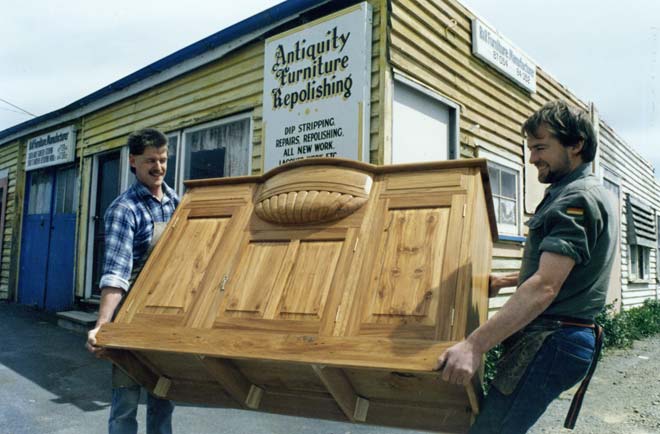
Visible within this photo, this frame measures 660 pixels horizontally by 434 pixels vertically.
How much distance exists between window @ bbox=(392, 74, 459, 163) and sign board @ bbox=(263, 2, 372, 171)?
16.9 inches

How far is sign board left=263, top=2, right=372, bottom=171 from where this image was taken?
17.4 ft

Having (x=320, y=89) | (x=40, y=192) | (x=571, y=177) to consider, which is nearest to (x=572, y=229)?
(x=571, y=177)

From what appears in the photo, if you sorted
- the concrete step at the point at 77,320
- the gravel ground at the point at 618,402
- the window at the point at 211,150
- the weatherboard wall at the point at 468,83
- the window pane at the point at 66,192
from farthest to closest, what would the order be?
1. the window pane at the point at 66,192
2. the concrete step at the point at 77,320
3. the window at the point at 211,150
4. the weatherboard wall at the point at 468,83
5. the gravel ground at the point at 618,402

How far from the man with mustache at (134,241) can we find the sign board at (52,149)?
780 cm

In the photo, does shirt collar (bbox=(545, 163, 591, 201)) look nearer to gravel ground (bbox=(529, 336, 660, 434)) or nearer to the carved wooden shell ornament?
the carved wooden shell ornament

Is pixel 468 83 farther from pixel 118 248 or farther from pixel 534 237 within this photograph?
pixel 118 248

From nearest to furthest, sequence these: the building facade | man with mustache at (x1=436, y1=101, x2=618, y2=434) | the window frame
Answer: man with mustache at (x1=436, y1=101, x2=618, y2=434) → the building facade → the window frame

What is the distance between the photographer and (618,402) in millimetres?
5797

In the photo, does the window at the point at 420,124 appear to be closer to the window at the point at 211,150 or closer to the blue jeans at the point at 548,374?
the window at the point at 211,150

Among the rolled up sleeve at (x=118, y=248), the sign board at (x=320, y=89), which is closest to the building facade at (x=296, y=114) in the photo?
the sign board at (x=320, y=89)

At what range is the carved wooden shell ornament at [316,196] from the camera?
2488 millimetres

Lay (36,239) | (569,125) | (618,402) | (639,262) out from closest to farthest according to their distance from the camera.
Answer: (569,125) < (618,402) < (36,239) < (639,262)

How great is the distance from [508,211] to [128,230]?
6233 mm

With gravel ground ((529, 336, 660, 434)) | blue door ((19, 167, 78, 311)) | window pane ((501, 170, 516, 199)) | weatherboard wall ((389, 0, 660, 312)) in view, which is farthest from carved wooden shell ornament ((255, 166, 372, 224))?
blue door ((19, 167, 78, 311))
